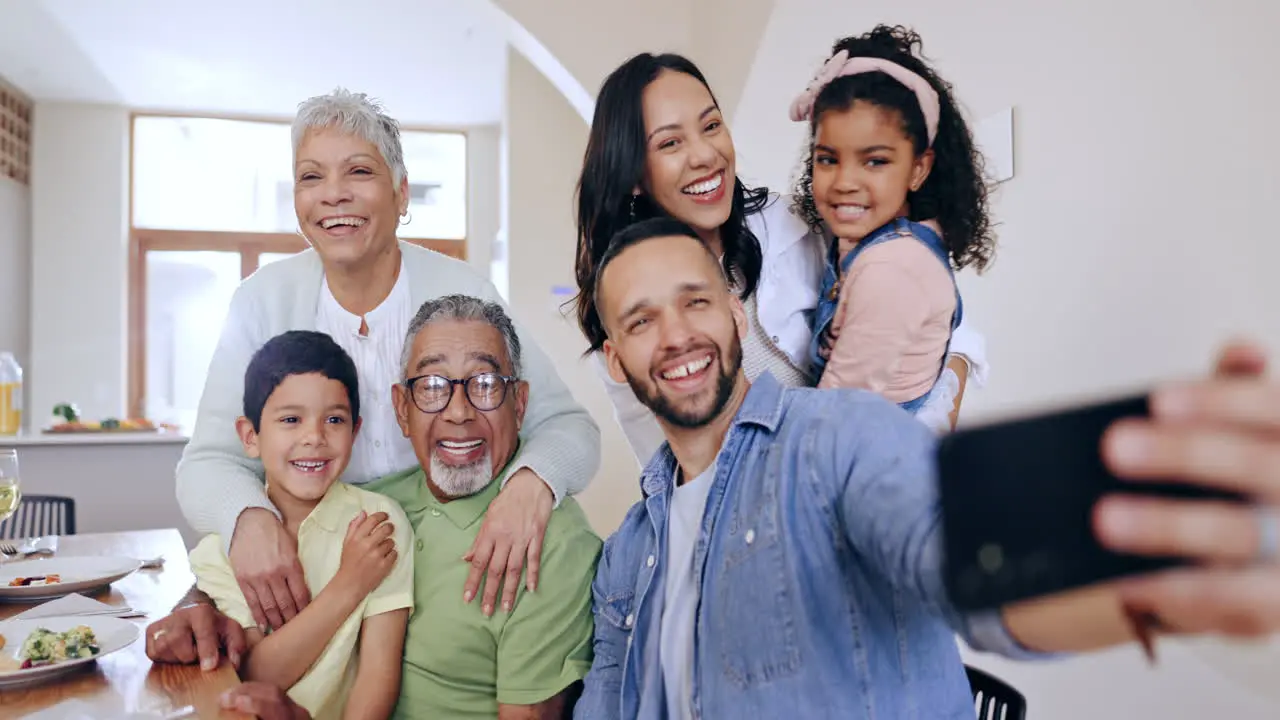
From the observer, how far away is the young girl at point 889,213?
1338 mm

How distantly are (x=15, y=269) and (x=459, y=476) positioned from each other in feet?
20.1

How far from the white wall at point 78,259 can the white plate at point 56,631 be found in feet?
18.7

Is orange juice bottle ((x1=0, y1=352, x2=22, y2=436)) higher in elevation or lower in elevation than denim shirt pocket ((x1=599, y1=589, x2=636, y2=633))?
higher

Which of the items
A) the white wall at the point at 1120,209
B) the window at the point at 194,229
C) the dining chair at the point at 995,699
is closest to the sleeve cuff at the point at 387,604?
the dining chair at the point at 995,699

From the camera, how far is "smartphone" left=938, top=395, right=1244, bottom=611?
0.42m

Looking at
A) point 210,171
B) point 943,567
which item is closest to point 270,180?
point 210,171

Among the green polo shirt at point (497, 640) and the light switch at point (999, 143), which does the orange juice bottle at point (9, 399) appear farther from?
the light switch at point (999, 143)

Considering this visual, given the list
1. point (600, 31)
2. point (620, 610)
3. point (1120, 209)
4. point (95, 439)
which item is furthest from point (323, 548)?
point (95, 439)

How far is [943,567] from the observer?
45 cm

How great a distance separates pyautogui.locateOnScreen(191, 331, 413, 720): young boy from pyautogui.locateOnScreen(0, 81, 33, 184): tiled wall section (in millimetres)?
5764

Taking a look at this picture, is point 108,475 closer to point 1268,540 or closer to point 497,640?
point 497,640

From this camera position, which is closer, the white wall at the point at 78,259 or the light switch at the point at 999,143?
the light switch at the point at 999,143

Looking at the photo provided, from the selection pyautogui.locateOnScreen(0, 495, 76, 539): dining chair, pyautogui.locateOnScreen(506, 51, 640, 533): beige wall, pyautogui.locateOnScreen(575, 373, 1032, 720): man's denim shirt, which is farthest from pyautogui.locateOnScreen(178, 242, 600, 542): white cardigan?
pyautogui.locateOnScreen(506, 51, 640, 533): beige wall

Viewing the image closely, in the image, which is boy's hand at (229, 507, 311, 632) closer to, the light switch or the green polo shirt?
the green polo shirt
